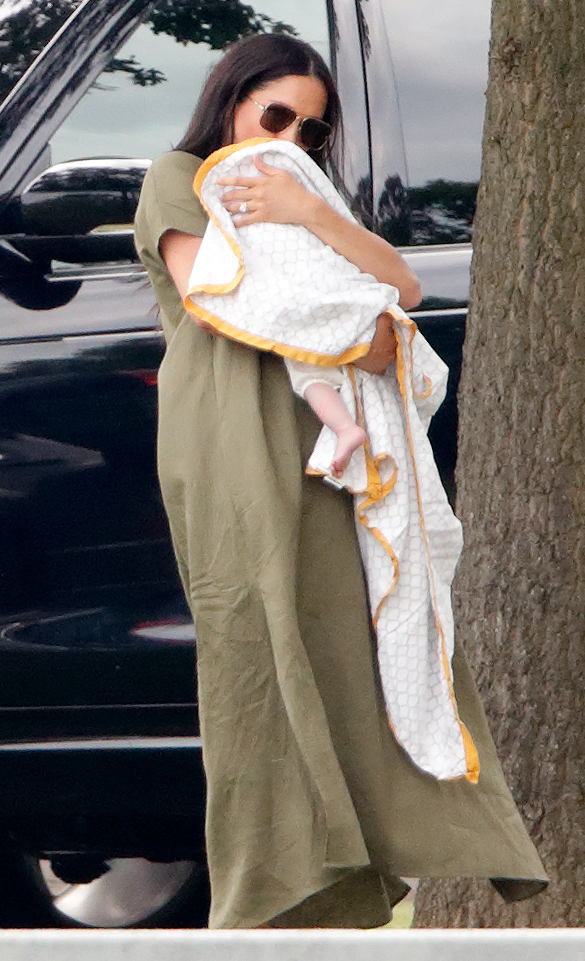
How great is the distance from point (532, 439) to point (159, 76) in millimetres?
1091

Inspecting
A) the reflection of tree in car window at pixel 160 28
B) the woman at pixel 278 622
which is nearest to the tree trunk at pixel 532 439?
the woman at pixel 278 622

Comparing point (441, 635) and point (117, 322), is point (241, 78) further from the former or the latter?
point (441, 635)

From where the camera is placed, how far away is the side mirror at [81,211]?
2697 millimetres

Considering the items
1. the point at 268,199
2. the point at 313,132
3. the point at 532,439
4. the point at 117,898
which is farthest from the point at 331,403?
the point at 117,898

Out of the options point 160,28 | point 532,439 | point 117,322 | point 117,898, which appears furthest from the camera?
point 117,898

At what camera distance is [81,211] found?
2725 millimetres

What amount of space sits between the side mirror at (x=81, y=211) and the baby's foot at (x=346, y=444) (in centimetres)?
97

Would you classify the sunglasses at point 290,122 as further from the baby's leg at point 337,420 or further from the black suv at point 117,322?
the black suv at point 117,322

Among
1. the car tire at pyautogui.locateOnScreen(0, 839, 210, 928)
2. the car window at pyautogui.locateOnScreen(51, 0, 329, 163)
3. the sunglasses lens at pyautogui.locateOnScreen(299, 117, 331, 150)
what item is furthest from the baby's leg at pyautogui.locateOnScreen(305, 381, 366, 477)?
the car tire at pyautogui.locateOnScreen(0, 839, 210, 928)

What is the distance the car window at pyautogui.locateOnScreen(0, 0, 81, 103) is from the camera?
9.64 feet

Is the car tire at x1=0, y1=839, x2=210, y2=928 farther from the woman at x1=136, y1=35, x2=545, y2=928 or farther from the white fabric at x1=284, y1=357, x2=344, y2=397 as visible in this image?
the white fabric at x1=284, y1=357, x2=344, y2=397

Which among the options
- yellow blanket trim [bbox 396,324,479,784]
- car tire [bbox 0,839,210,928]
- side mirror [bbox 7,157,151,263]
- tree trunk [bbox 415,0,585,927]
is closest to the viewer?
yellow blanket trim [bbox 396,324,479,784]

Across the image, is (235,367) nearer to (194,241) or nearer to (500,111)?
(194,241)

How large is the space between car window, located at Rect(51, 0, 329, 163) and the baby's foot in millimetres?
1157
